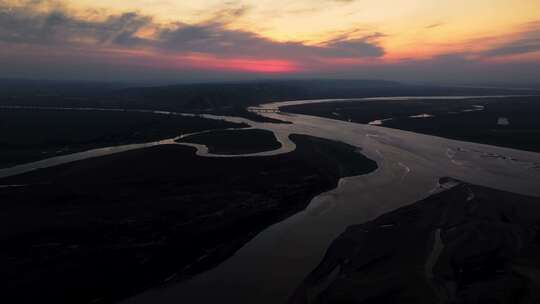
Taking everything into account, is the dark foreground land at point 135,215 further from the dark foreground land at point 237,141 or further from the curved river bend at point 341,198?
the dark foreground land at point 237,141

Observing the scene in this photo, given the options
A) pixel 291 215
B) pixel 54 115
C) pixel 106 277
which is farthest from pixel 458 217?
pixel 54 115

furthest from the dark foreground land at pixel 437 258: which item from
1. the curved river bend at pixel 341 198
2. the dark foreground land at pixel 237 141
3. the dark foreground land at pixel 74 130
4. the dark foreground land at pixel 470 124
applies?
the dark foreground land at pixel 74 130

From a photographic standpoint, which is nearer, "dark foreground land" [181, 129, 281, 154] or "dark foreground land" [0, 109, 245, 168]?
"dark foreground land" [0, 109, 245, 168]

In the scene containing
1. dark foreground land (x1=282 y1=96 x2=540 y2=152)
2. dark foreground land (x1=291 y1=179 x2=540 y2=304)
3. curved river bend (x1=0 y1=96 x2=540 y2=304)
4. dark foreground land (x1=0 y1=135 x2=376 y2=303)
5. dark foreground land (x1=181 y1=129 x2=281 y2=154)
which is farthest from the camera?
dark foreground land (x1=282 y1=96 x2=540 y2=152)

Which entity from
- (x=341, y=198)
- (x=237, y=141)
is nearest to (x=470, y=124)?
(x=237, y=141)

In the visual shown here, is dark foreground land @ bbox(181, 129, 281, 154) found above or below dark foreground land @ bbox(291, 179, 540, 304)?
above

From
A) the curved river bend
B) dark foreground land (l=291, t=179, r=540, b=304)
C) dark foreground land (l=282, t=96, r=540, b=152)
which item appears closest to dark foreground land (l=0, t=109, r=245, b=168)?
the curved river bend

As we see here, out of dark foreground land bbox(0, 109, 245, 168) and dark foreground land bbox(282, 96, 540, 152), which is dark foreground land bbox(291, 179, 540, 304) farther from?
dark foreground land bbox(0, 109, 245, 168)
